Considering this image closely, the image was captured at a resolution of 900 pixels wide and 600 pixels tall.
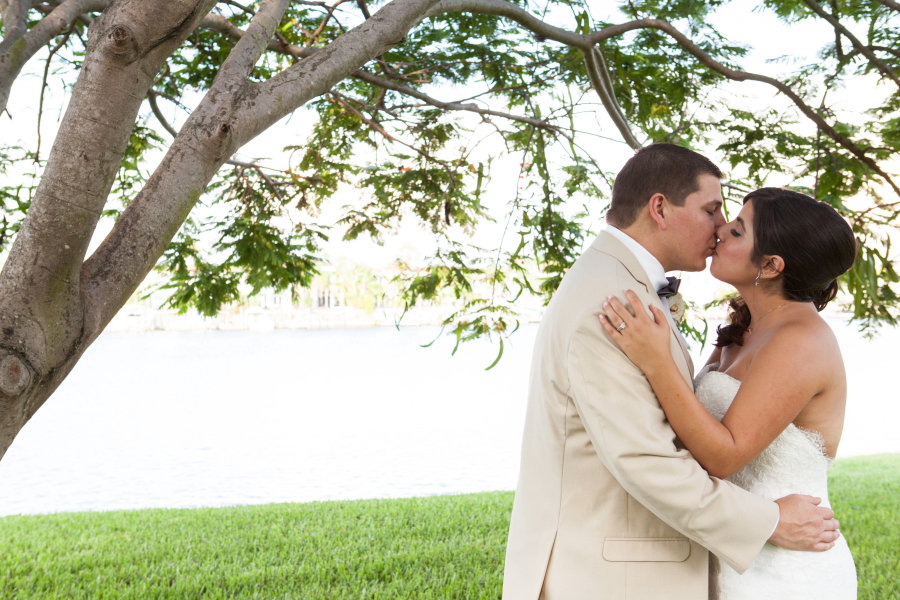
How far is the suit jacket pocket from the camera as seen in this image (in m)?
1.94

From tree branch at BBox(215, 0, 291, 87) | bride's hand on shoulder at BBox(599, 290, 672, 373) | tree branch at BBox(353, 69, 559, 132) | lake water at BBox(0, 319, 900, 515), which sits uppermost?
tree branch at BBox(353, 69, 559, 132)

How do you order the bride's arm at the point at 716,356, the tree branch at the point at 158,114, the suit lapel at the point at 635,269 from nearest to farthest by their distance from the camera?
1. the suit lapel at the point at 635,269
2. the bride's arm at the point at 716,356
3. the tree branch at the point at 158,114

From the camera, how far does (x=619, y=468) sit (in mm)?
1833

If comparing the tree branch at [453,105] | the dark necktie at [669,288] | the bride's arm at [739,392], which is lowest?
the bride's arm at [739,392]

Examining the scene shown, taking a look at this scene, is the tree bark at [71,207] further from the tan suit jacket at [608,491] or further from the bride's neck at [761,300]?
the bride's neck at [761,300]

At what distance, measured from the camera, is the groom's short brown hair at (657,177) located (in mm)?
2178

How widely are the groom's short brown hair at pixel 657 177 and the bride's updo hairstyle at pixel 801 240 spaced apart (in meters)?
0.30

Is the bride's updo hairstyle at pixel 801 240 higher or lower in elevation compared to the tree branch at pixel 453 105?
lower

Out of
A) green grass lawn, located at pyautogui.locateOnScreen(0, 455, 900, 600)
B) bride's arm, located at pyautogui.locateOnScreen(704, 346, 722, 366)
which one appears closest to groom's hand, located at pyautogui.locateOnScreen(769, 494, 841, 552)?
bride's arm, located at pyautogui.locateOnScreen(704, 346, 722, 366)

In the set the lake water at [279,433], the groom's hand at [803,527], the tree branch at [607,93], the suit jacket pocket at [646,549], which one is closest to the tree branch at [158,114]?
the lake water at [279,433]

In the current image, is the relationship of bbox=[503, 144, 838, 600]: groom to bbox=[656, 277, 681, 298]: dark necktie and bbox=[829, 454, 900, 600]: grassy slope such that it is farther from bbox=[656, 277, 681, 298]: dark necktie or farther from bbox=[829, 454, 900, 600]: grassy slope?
bbox=[829, 454, 900, 600]: grassy slope

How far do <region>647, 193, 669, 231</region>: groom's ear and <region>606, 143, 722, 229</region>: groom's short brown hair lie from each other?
0.7 inches

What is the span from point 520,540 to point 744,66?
14.3 ft

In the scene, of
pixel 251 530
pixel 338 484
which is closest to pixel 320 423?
pixel 338 484
